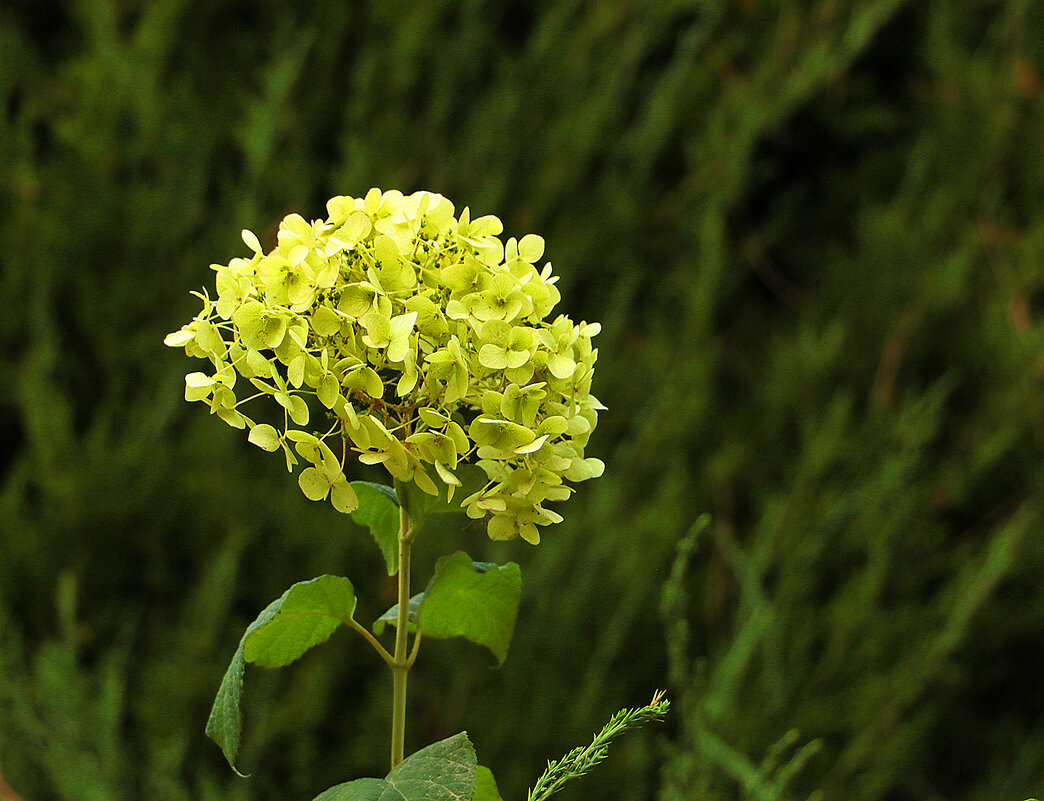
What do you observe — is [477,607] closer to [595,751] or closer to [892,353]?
[595,751]

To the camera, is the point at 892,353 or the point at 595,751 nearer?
the point at 595,751

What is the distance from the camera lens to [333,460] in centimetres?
35

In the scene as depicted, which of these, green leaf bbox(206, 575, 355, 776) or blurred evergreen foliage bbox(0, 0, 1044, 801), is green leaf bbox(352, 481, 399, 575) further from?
blurred evergreen foliage bbox(0, 0, 1044, 801)

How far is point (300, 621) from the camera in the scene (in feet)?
1.31

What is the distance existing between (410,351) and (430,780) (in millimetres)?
139

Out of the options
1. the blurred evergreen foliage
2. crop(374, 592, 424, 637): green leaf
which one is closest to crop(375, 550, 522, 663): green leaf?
crop(374, 592, 424, 637): green leaf

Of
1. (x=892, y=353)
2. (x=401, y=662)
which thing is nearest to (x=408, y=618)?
(x=401, y=662)

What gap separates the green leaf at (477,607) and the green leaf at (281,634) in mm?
26

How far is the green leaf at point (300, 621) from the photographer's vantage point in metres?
0.38

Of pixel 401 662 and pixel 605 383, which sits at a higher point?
pixel 605 383

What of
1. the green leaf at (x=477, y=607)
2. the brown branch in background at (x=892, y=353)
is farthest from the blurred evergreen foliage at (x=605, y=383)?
the green leaf at (x=477, y=607)

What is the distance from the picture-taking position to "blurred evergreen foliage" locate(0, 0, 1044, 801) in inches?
43.5

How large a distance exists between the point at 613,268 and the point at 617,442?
244mm

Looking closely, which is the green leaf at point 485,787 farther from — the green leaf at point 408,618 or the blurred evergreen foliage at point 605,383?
the blurred evergreen foliage at point 605,383
